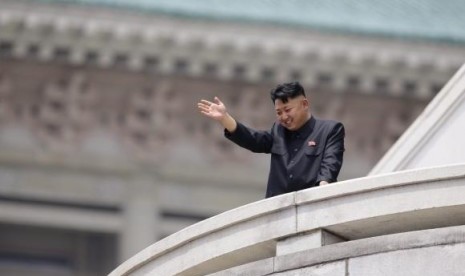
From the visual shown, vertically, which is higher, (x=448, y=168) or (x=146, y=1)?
(x=146, y=1)

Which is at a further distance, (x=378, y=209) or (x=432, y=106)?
(x=432, y=106)

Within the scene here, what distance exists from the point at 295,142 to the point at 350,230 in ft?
2.93

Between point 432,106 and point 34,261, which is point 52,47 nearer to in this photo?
point 34,261

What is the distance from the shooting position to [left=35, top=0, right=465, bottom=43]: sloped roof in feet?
94.7

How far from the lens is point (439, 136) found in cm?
1329

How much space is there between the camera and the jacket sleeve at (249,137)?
1189 centimetres

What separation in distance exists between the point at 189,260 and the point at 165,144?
18.4 meters

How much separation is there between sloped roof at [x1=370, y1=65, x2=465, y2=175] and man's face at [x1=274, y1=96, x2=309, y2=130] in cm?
134

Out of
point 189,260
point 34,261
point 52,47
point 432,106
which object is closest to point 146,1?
point 52,47

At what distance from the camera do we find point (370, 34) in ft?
95.3

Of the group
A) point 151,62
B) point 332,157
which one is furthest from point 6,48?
point 332,157

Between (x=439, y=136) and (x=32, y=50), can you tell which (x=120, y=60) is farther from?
(x=439, y=136)

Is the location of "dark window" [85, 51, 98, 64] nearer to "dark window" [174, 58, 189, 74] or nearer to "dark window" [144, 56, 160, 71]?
"dark window" [144, 56, 160, 71]

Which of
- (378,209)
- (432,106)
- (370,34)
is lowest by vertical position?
(378,209)
